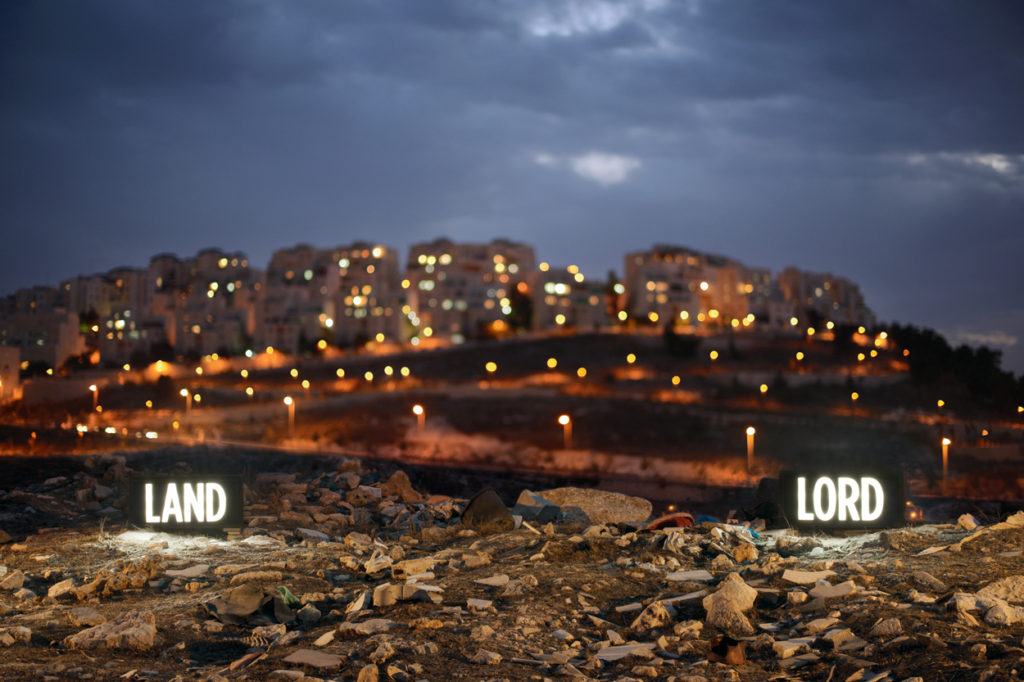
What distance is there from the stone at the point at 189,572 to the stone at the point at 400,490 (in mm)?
5773

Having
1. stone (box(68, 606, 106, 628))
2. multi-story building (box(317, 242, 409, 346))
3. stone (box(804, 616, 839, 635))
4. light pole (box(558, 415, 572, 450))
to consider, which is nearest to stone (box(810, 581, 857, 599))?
stone (box(804, 616, 839, 635))

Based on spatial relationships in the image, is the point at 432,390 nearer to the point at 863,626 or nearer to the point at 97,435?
the point at 97,435

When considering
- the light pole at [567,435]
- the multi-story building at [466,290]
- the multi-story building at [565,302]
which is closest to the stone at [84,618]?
the light pole at [567,435]

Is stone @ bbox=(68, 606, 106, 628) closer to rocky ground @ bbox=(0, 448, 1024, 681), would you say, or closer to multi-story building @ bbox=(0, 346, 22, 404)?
rocky ground @ bbox=(0, 448, 1024, 681)

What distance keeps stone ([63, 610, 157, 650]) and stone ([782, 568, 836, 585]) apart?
5688 mm

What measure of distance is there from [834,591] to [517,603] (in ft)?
9.27

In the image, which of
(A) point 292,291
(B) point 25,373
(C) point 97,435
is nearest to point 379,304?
(A) point 292,291

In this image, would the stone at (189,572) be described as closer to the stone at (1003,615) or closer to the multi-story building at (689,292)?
the stone at (1003,615)

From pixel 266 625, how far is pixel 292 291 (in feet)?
330

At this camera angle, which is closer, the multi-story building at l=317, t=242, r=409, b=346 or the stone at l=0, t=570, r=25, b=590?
the stone at l=0, t=570, r=25, b=590

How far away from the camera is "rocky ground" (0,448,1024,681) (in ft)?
22.7

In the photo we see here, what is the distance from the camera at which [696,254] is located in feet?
437

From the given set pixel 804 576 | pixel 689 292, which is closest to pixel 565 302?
pixel 689 292

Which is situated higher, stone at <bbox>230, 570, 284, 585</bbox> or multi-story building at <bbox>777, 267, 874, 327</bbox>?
multi-story building at <bbox>777, 267, 874, 327</bbox>
